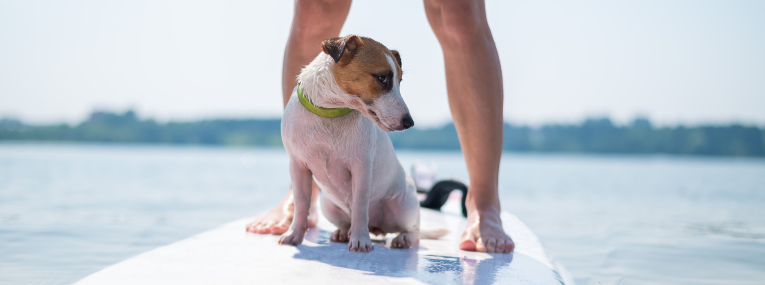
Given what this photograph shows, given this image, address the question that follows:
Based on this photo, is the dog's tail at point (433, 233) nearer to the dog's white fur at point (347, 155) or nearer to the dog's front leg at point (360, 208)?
the dog's white fur at point (347, 155)

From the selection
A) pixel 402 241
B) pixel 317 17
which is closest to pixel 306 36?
pixel 317 17

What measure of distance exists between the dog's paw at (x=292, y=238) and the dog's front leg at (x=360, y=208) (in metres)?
0.20

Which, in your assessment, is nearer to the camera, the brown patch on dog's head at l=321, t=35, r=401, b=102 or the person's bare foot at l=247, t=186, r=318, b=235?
the brown patch on dog's head at l=321, t=35, r=401, b=102

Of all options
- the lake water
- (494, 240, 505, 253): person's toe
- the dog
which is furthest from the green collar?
the lake water

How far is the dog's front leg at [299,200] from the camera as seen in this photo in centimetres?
199

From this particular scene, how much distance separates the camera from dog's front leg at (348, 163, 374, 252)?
190cm

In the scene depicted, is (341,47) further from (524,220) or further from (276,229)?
(524,220)

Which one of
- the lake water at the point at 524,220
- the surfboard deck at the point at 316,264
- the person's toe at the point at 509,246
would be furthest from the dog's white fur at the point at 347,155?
the lake water at the point at 524,220

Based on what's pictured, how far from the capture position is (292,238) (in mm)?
1981

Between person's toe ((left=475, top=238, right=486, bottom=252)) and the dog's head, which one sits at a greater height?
the dog's head

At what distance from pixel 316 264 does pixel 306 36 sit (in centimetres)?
129

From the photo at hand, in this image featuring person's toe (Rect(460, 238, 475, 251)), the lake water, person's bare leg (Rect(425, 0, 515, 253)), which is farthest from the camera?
the lake water

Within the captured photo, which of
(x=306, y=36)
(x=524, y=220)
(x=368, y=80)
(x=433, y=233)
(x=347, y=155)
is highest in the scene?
(x=306, y=36)

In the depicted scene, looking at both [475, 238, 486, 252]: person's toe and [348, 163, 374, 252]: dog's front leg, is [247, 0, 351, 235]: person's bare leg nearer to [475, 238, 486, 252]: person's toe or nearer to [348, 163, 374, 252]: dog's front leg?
[348, 163, 374, 252]: dog's front leg
